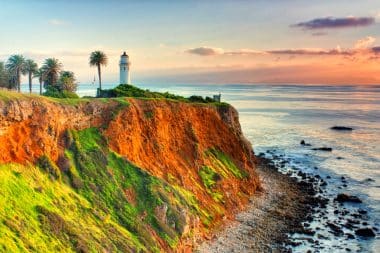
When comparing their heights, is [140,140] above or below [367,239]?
above

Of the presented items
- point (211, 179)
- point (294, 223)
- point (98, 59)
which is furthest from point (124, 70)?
point (294, 223)

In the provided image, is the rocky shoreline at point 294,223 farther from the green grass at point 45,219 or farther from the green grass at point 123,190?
the green grass at point 45,219

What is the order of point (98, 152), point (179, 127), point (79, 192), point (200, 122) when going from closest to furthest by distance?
1. point (79, 192)
2. point (98, 152)
3. point (179, 127)
4. point (200, 122)

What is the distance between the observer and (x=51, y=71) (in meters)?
84.4

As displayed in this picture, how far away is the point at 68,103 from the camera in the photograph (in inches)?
2126

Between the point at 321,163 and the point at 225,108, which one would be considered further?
the point at 321,163

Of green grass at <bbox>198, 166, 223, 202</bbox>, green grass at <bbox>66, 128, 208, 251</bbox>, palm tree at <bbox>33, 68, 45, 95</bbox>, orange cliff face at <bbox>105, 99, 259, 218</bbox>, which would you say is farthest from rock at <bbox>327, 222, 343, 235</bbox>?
palm tree at <bbox>33, 68, 45, 95</bbox>

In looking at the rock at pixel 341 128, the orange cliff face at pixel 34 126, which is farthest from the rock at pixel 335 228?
the rock at pixel 341 128

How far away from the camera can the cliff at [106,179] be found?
130 ft

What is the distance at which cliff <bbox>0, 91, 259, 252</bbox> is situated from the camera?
3975 centimetres

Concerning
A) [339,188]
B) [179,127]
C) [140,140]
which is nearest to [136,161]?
[140,140]

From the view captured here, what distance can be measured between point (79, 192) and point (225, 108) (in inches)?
1906

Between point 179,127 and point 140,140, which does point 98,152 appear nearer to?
point 140,140

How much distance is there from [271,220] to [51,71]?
54.3 m
